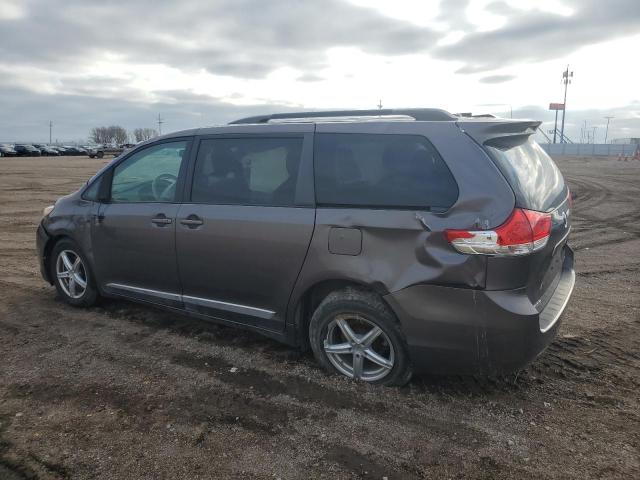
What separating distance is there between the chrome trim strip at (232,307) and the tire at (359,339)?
384 mm

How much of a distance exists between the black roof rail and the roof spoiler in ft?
0.59

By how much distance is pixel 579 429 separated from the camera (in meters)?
2.91

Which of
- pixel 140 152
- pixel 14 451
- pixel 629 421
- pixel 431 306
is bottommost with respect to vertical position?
pixel 14 451

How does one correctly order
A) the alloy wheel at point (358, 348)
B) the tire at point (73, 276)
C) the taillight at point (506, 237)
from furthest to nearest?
the tire at point (73, 276) < the alloy wheel at point (358, 348) < the taillight at point (506, 237)

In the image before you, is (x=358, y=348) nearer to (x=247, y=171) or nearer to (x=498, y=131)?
(x=247, y=171)

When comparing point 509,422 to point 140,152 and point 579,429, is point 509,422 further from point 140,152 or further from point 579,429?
point 140,152

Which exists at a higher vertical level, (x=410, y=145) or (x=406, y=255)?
(x=410, y=145)

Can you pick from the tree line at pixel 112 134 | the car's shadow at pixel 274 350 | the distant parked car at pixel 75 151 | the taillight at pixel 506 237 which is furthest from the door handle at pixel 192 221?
the tree line at pixel 112 134

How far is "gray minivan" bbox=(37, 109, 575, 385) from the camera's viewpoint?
9.56 feet

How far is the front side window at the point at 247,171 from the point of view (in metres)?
3.63

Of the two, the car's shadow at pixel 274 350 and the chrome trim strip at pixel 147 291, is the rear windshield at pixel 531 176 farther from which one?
the chrome trim strip at pixel 147 291

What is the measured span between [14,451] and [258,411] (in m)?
1.35

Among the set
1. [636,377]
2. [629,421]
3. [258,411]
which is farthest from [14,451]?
[636,377]

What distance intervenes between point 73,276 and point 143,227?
129cm
